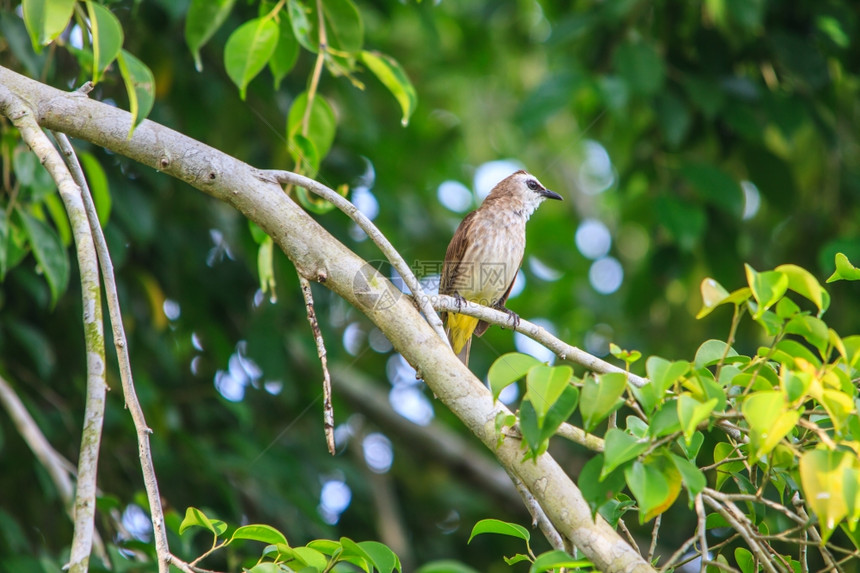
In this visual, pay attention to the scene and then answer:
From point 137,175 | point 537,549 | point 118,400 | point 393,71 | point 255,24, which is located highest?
point 255,24

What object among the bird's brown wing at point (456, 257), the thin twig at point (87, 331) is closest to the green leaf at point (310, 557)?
the thin twig at point (87, 331)

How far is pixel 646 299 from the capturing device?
535 centimetres

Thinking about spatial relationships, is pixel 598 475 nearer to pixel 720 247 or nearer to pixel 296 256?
pixel 296 256

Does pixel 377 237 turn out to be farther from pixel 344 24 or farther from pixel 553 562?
pixel 344 24

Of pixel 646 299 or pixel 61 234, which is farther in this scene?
pixel 646 299

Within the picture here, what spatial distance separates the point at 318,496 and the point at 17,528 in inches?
75.8

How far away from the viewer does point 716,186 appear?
4.31m

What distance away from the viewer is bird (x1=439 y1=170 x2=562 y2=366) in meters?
4.87

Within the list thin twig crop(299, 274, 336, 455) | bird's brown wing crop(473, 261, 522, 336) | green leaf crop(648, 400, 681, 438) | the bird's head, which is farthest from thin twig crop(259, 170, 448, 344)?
the bird's head

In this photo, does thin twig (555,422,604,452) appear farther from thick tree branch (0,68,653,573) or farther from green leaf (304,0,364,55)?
green leaf (304,0,364,55)

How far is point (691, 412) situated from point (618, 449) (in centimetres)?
16

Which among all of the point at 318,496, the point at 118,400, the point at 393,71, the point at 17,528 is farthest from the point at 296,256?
the point at 318,496

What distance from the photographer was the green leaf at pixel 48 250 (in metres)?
2.86

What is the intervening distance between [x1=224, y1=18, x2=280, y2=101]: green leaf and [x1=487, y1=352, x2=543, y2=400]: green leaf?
5.11 ft
